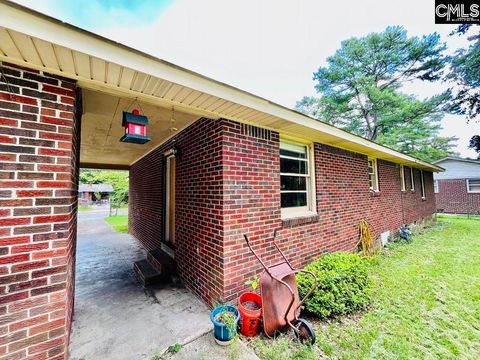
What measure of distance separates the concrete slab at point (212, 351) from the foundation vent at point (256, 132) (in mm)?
2847

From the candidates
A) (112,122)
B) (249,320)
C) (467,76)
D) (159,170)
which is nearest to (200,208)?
(249,320)

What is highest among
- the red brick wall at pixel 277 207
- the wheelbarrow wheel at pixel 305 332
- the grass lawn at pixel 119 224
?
the red brick wall at pixel 277 207

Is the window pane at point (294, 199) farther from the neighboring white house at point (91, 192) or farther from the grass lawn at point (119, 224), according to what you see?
the neighboring white house at point (91, 192)

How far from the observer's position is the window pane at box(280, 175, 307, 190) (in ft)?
13.6

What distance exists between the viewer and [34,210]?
180cm

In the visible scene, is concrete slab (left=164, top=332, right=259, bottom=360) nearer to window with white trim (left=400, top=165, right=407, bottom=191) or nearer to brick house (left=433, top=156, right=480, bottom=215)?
window with white trim (left=400, top=165, right=407, bottom=191)

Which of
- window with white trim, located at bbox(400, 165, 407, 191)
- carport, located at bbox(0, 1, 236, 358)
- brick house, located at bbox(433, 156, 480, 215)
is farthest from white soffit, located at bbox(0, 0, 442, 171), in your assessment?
brick house, located at bbox(433, 156, 480, 215)

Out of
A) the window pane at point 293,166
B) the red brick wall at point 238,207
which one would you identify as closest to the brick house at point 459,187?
the red brick wall at point 238,207

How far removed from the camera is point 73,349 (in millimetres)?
2357

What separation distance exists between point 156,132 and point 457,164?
75.7 ft

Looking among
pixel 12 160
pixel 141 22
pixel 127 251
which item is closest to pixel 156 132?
pixel 12 160

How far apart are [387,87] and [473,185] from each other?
10.2m

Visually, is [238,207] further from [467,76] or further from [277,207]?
[467,76]

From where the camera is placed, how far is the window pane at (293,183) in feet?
13.6
